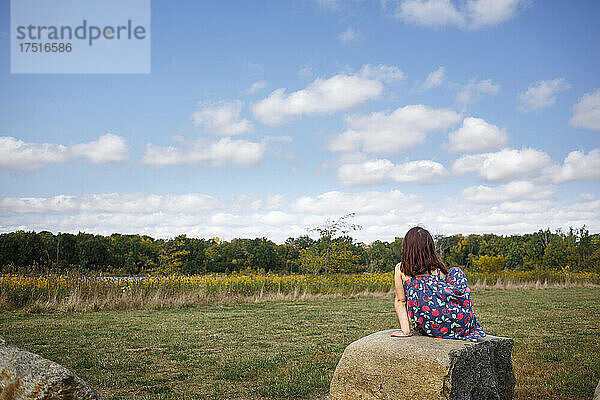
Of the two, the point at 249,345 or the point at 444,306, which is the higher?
the point at 444,306

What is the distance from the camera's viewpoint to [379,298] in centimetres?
1708

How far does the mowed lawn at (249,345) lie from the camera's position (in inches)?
215

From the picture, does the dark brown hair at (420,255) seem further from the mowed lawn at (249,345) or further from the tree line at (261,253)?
the tree line at (261,253)

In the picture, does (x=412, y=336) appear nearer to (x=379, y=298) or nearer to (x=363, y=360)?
(x=363, y=360)

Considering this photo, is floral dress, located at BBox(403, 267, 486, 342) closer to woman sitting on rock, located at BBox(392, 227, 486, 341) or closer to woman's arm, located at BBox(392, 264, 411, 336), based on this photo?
woman sitting on rock, located at BBox(392, 227, 486, 341)

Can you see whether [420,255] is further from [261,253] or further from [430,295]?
[261,253]

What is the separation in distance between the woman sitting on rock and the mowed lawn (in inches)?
57.2

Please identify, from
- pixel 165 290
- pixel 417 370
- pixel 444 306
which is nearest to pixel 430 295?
pixel 444 306

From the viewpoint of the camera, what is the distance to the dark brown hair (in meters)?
4.41

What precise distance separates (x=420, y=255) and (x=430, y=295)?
373 mm

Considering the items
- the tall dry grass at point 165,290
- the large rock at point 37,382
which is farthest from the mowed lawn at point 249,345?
the large rock at point 37,382

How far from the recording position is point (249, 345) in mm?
7930

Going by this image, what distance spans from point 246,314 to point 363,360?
8273mm

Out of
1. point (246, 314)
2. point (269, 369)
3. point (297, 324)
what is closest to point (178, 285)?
point (246, 314)
